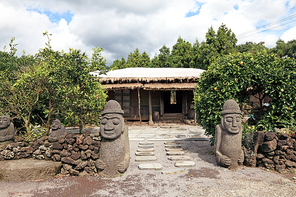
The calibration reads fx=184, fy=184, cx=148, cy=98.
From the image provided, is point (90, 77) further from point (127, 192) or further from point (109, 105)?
point (127, 192)

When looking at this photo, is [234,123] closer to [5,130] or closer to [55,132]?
[55,132]

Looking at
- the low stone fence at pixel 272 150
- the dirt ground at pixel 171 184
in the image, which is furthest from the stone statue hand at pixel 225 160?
the low stone fence at pixel 272 150

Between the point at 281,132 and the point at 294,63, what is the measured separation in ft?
6.65

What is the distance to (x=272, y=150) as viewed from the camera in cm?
483

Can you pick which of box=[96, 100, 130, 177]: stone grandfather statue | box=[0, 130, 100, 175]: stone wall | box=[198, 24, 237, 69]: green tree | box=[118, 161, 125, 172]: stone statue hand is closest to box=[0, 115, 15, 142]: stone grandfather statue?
box=[0, 130, 100, 175]: stone wall

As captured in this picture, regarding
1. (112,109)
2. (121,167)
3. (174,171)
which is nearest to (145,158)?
(174,171)

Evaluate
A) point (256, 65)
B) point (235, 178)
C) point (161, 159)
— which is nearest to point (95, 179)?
point (161, 159)

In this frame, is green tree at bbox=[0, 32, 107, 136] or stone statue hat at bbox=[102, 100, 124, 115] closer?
stone statue hat at bbox=[102, 100, 124, 115]

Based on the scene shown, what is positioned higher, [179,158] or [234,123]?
[234,123]

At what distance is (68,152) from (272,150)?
531cm

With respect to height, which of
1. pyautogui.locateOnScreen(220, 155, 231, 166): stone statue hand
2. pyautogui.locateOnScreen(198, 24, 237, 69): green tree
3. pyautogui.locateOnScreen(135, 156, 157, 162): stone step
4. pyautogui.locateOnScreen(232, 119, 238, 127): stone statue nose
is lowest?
pyautogui.locateOnScreen(135, 156, 157, 162): stone step

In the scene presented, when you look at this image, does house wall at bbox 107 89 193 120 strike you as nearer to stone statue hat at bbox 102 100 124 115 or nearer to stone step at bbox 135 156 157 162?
stone step at bbox 135 156 157 162

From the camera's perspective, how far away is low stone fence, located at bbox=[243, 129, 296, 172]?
4805 mm

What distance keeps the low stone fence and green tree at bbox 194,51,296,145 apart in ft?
1.71
